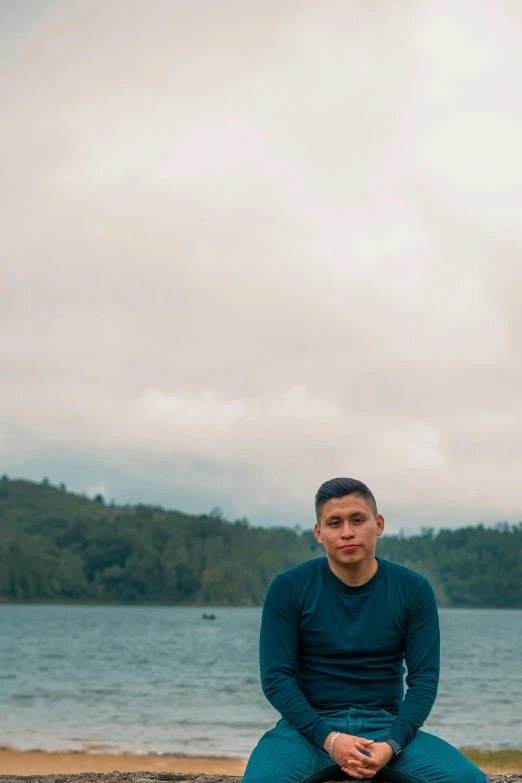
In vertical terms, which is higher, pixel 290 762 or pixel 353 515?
pixel 353 515

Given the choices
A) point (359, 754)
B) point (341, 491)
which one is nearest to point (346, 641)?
point (359, 754)

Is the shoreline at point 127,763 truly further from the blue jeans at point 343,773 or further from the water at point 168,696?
the blue jeans at point 343,773

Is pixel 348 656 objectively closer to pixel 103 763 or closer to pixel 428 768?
pixel 428 768

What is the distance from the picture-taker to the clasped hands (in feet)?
14.8

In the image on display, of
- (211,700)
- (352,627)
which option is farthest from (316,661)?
(211,700)

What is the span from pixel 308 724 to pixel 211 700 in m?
29.8

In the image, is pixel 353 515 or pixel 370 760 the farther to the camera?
pixel 353 515

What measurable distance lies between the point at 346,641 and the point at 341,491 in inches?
30.7

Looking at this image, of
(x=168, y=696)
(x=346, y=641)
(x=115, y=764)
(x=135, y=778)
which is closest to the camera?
(x=346, y=641)

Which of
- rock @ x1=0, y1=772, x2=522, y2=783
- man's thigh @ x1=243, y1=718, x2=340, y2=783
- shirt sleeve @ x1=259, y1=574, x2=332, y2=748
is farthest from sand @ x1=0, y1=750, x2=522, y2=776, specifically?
shirt sleeve @ x1=259, y1=574, x2=332, y2=748

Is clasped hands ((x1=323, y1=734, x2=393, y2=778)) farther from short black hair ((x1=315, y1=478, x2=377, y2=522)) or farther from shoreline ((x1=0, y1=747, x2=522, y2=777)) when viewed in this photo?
shoreline ((x1=0, y1=747, x2=522, y2=777))

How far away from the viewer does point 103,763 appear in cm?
1661

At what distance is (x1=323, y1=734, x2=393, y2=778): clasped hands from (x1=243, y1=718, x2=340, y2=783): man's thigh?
18 cm

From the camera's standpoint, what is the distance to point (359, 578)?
4.87 meters
